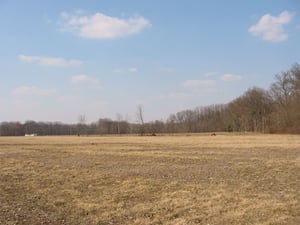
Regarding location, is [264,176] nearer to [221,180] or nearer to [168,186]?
[221,180]

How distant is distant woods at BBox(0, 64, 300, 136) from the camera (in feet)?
353

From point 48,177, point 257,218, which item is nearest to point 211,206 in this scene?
point 257,218

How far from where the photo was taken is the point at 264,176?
664 inches

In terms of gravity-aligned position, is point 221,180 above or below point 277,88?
below

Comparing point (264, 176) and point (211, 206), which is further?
point (264, 176)

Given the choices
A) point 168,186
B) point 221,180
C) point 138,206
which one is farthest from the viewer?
point 221,180

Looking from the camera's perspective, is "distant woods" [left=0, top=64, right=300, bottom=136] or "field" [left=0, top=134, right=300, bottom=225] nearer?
"field" [left=0, top=134, right=300, bottom=225]

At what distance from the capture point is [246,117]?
135250 millimetres

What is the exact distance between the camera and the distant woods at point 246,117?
10773cm

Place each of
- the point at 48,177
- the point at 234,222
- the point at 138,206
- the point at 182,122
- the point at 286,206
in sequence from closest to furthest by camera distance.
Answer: the point at 234,222 → the point at 286,206 → the point at 138,206 → the point at 48,177 → the point at 182,122

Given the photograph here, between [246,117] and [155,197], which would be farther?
[246,117]

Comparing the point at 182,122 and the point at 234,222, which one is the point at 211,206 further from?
the point at 182,122

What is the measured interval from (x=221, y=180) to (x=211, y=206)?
4.90m

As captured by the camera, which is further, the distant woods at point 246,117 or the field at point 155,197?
the distant woods at point 246,117
